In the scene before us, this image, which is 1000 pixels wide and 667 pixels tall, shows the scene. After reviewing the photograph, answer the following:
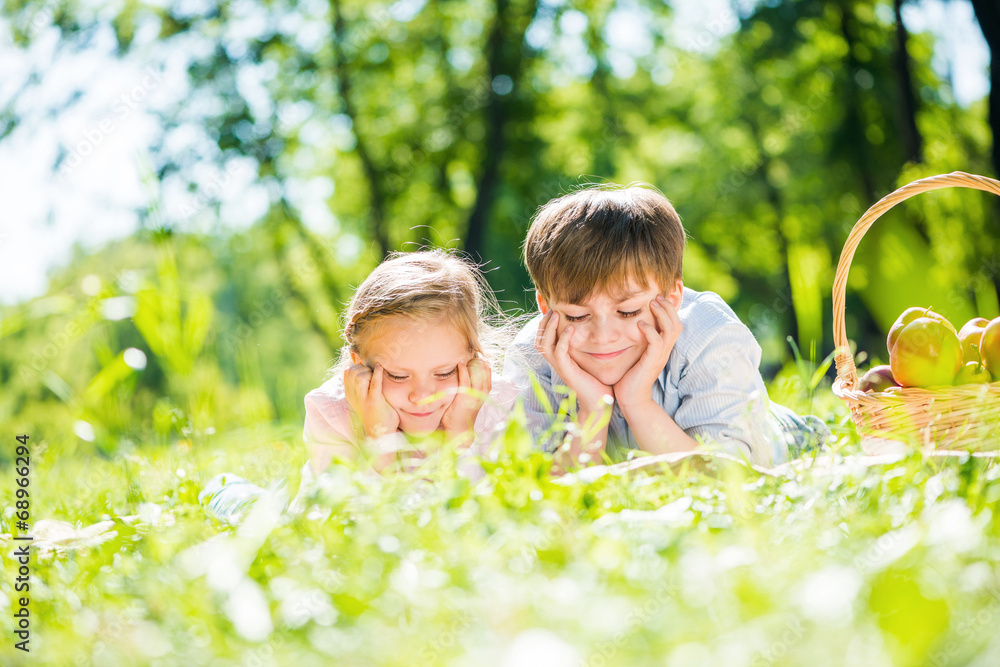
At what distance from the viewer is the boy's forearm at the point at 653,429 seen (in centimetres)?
240

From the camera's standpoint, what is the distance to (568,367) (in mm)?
2430

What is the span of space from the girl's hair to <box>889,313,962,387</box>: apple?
1.38 m

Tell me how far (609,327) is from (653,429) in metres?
0.36

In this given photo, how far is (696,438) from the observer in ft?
8.45

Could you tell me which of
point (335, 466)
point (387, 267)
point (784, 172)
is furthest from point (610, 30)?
point (335, 466)

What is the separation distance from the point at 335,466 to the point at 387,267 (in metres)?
1.38

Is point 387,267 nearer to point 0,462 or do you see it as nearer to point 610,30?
point 0,462

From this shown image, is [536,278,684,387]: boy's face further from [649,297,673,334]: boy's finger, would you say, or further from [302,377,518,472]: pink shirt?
[302,377,518,472]: pink shirt

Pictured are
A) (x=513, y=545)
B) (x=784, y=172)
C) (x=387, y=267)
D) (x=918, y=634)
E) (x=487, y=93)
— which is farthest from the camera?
(x=784, y=172)

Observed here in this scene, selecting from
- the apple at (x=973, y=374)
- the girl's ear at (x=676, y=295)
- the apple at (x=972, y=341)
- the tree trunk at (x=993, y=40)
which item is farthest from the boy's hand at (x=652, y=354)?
the tree trunk at (x=993, y=40)

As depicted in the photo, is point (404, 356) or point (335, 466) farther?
point (404, 356)

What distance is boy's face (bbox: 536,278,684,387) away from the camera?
96.3 inches

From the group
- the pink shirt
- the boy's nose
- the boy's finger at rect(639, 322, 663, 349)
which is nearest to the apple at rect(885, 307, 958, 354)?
the boy's finger at rect(639, 322, 663, 349)

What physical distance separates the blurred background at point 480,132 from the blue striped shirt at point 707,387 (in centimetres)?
856
